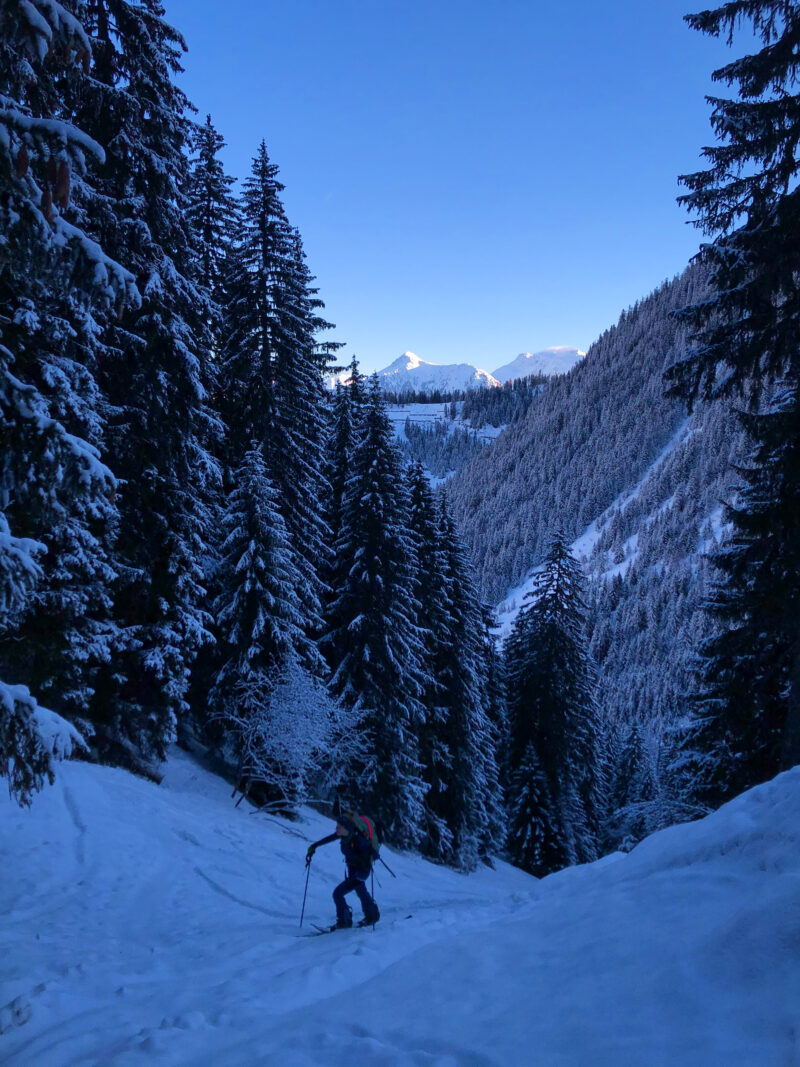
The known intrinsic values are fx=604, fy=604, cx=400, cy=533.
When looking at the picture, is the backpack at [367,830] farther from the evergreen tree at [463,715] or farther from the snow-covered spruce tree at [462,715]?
the evergreen tree at [463,715]

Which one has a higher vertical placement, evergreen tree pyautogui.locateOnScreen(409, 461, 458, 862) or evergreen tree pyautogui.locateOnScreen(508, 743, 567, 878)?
evergreen tree pyautogui.locateOnScreen(409, 461, 458, 862)

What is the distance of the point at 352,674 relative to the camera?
73.3 feet

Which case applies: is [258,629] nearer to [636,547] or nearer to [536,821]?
[536,821]

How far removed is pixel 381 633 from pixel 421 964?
625 inches

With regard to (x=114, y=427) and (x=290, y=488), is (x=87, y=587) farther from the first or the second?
(x=290, y=488)

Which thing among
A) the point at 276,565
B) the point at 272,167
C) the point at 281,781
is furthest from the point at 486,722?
the point at 272,167

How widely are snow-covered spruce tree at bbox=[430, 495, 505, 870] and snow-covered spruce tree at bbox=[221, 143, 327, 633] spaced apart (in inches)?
325

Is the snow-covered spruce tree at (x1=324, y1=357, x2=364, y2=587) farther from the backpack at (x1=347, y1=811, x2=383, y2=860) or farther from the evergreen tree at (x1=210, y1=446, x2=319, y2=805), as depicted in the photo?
the backpack at (x1=347, y1=811, x2=383, y2=860)

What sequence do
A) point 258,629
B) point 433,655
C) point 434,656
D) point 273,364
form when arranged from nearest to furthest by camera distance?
point 258,629 → point 273,364 → point 433,655 → point 434,656

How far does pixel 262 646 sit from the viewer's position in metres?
19.0

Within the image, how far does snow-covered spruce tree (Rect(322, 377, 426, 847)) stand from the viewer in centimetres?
2188

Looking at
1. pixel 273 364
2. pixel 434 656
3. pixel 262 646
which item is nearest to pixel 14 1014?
pixel 262 646

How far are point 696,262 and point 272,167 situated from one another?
56.5 ft

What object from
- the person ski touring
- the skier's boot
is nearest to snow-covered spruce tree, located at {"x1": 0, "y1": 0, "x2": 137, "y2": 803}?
the person ski touring
